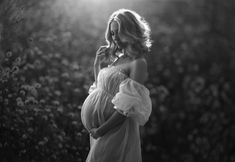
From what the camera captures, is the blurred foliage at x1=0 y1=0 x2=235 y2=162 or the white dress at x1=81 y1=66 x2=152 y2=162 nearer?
the white dress at x1=81 y1=66 x2=152 y2=162

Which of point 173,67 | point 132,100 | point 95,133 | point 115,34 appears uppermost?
point 115,34

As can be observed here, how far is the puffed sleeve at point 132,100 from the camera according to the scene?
185 cm

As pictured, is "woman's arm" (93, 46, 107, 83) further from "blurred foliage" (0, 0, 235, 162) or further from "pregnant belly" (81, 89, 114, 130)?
"blurred foliage" (0, 0, 235, 162)

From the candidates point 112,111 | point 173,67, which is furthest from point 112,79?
point 173,67

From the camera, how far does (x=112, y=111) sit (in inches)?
76.5

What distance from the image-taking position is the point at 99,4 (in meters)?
4.45

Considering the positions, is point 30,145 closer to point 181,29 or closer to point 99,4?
point 99,4

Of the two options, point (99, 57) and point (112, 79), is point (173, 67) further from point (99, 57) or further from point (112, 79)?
point (112, 79)

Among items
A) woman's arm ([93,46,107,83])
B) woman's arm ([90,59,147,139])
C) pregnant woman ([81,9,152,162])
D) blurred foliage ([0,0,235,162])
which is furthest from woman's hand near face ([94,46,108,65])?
blurred foliage ([0,0,235,162])

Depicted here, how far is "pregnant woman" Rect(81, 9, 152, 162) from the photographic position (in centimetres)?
187

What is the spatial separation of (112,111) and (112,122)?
87mm

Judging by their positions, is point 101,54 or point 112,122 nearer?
point 112,122

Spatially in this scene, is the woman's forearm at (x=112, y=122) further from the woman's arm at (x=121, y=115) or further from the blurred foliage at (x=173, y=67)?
the blurred foliage at (x=173, y=67)

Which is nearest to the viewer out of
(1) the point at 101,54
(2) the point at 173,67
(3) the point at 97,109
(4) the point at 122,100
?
(4) the point at 122,100
